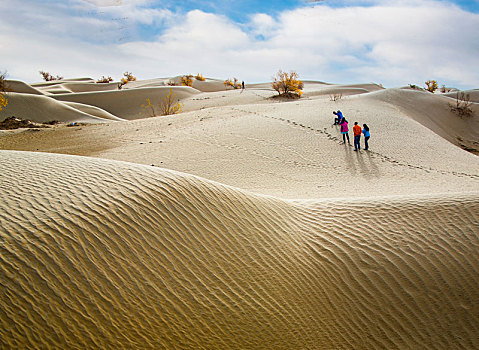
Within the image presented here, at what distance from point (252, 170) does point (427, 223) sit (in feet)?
20.7

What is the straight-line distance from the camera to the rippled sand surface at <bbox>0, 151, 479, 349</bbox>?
9.48 ft

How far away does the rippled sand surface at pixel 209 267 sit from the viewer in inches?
114

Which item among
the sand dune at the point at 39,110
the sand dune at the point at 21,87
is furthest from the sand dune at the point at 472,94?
the sand dune at the point at 21,87

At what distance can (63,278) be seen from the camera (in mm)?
2955

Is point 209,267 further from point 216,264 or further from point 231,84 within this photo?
point 231,84

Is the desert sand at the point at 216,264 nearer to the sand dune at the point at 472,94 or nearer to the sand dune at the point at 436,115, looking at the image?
the sand dune at the point at 436,115

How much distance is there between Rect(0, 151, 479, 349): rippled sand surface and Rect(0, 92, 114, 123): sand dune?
2098cm

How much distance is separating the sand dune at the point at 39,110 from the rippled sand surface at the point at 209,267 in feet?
68.8

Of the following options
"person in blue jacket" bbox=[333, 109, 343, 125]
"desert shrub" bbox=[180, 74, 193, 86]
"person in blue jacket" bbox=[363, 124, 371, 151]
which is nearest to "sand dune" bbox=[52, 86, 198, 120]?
"desert shrub" bbox=[180, 74, 193, 86]

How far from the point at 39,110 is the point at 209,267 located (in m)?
25.1

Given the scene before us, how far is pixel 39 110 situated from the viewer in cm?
2473

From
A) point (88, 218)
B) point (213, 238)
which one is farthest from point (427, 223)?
point (88, 218)

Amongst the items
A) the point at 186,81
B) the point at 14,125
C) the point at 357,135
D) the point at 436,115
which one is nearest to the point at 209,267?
the point at 357,135

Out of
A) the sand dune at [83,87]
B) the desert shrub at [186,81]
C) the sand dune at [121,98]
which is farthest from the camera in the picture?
the desert shrub at [186,81]
